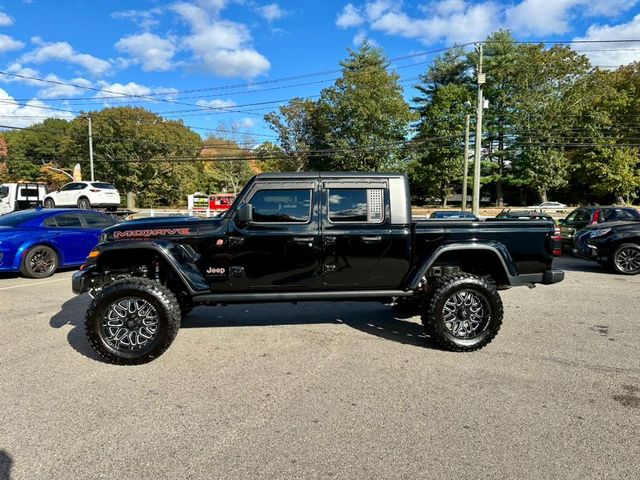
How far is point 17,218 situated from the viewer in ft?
30.6

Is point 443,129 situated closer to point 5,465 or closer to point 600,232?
point 600,232

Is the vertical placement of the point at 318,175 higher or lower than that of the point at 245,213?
higher

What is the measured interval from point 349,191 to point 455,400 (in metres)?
2.36

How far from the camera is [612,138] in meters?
44.4

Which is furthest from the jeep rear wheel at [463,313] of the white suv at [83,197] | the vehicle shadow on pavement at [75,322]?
the white suv at [83,197]

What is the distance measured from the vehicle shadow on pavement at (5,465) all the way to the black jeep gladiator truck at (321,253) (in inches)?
66.0

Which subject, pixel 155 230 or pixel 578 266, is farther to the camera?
pixel 578 266

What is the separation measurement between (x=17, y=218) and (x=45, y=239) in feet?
2.80

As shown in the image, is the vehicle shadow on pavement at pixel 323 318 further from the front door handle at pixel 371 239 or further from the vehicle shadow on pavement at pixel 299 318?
the front door handle at pixel 371 239

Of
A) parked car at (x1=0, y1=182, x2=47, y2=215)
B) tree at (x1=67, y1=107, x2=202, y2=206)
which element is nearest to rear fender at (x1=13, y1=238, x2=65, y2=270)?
parked car at (x1=0, y1=182, x2=47, y2=215)

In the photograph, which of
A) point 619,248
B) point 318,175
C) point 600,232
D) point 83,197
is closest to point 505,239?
point 318,175

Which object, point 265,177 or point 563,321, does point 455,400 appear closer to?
point 265,177

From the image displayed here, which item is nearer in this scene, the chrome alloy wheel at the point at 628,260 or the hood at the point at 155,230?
the hood at the point at 155,230

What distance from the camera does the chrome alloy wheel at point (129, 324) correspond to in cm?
439
